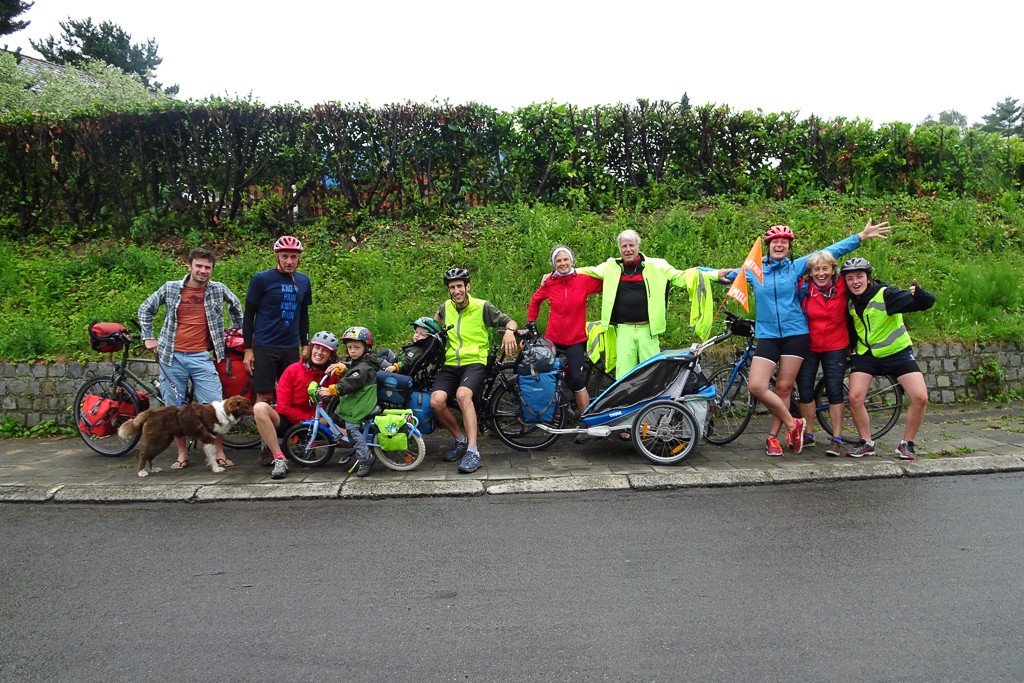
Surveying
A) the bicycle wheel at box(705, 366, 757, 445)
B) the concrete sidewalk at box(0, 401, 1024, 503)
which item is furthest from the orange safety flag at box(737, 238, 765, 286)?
the concrete sidewalk at box(0, 401, 1024, 503)

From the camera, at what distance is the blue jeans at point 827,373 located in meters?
6.69

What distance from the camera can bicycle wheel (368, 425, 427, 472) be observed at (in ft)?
21.4

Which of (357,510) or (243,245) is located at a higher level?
(243,245)

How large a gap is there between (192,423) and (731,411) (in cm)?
539

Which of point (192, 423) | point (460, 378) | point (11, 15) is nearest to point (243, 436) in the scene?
point (192, 423)

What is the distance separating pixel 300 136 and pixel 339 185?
3.37 ft

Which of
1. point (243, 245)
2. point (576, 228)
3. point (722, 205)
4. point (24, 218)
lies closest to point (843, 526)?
point (576, 228)

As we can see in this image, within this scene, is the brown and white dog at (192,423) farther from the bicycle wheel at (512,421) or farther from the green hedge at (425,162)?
the green hedge at (425,162)

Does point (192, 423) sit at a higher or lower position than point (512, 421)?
higher

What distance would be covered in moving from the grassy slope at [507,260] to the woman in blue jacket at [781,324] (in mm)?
1799

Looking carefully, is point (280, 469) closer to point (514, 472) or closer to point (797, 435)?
point (514, 472)

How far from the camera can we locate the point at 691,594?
400 cm

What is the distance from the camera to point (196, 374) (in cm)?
697

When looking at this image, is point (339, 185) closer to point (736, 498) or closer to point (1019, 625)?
point (736, 498)
